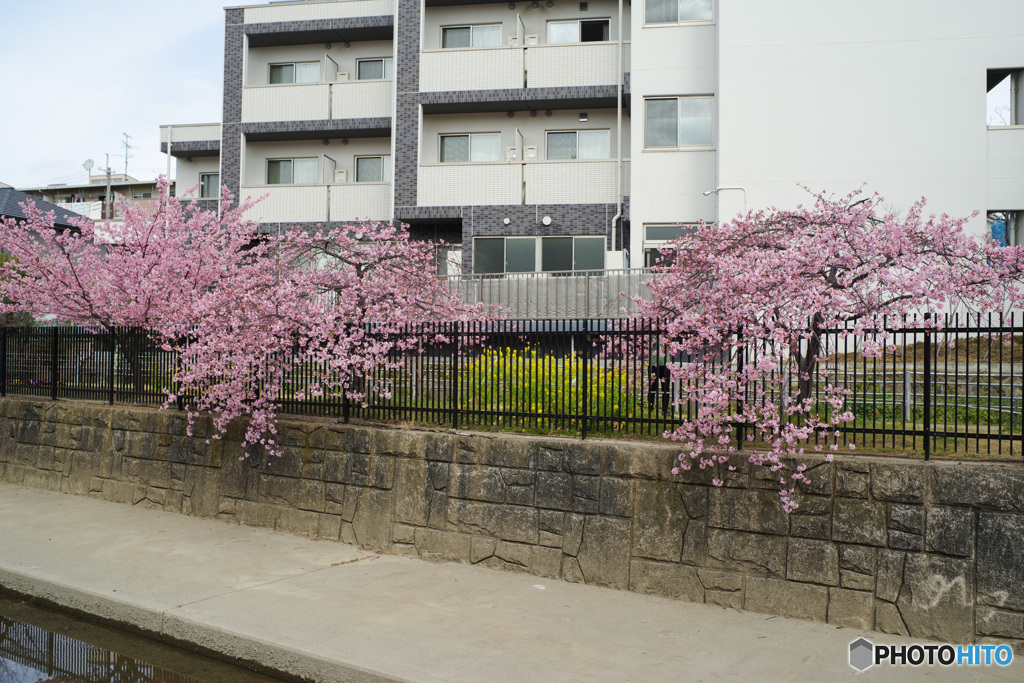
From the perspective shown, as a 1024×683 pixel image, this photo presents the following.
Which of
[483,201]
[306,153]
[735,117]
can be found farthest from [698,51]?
[306,153]

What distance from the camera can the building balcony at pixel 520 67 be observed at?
1962 centimetres

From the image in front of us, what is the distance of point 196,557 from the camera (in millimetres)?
7770

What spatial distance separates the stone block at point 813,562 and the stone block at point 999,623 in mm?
929

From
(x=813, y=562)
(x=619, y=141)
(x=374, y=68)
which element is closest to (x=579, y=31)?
(x=619, y=141)

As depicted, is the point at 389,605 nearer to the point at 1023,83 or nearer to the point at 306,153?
the point at 1023,83

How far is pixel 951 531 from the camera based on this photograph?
5.57 meters

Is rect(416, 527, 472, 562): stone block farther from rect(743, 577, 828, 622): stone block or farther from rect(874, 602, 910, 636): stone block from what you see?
rect(874, 602, 910, 636): stone block

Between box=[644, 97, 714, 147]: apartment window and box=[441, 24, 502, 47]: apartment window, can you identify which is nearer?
box=[644, 97, 714, 147]: apartment window

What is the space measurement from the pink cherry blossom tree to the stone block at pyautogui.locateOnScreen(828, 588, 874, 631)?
738mm

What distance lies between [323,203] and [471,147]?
13.8 ft

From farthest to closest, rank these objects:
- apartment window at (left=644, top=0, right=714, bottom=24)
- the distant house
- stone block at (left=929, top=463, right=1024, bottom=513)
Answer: the distant house
apartment window at (left=644, top=0, right=714, bottom=24)
stone block at (left=929, top=463, right=1024, bottom=513)

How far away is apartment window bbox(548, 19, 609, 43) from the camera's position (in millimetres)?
20906

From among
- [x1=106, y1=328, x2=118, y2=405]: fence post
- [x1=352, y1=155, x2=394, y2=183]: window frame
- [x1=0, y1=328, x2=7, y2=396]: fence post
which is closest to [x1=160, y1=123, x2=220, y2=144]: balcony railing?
[x1=352, y1=155, x2=394, y2=183]: window frame

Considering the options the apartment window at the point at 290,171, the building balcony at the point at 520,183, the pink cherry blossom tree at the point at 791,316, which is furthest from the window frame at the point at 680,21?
the pink cherry blossom tree at the point at 791,316
